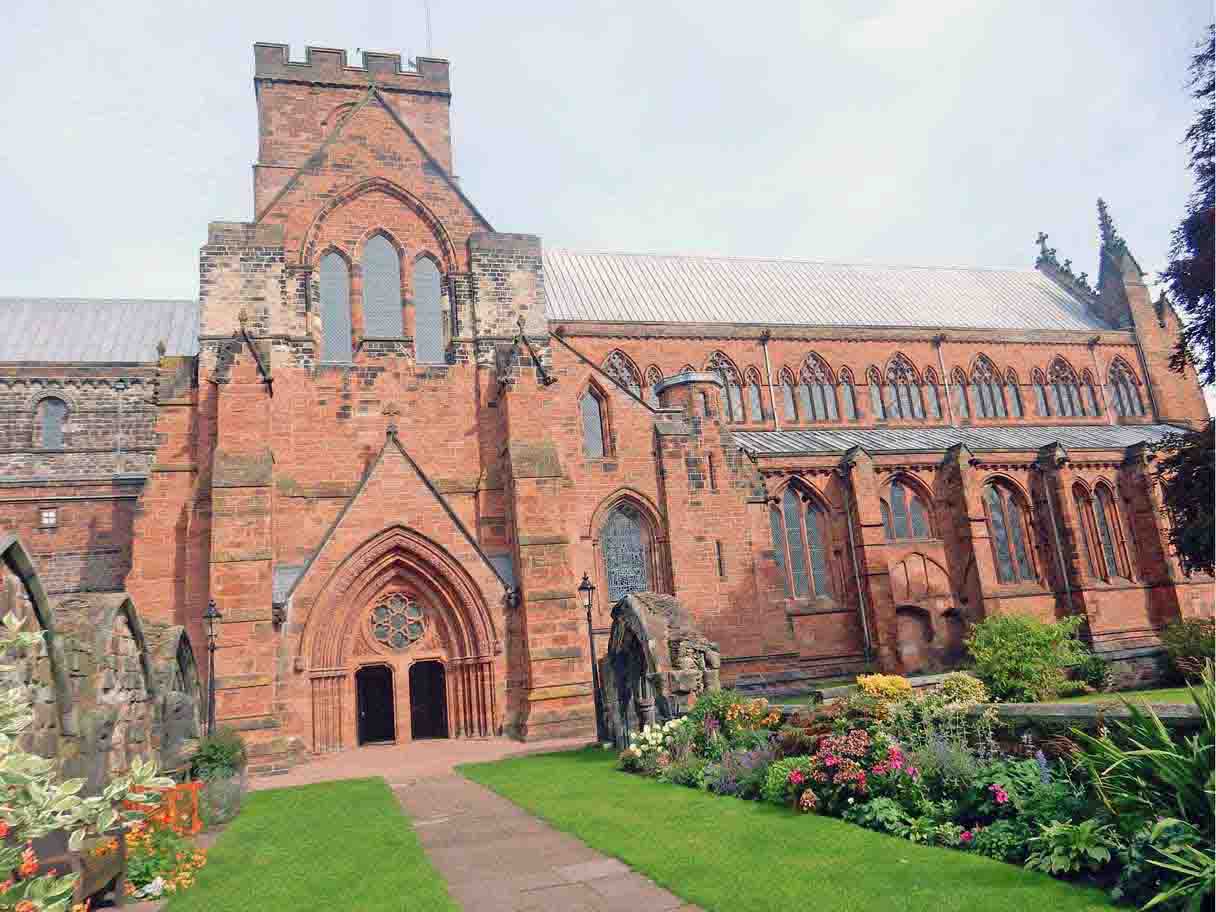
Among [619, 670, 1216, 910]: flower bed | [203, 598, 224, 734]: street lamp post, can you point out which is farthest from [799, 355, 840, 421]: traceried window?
[203, 598, 224, 734]: street lamp post

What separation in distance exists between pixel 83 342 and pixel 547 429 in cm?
2262

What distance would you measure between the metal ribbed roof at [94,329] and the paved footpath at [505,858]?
25.3 metres

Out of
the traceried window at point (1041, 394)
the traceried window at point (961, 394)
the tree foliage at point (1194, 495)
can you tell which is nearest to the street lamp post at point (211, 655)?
the tree foliage at point (1194, 495)

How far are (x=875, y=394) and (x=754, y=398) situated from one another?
601 centimetres

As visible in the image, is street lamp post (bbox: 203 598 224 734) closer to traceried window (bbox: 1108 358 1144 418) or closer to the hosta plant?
the hosta plant

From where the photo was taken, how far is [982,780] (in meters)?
9.75

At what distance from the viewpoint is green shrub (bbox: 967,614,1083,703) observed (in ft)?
73.0

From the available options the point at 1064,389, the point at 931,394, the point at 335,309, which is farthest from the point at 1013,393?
the point at 335,309

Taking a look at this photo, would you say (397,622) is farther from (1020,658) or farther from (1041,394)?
(1041,394)

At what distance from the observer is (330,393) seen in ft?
81.8

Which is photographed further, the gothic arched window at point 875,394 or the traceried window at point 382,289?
the gothic arched window at point 875,394

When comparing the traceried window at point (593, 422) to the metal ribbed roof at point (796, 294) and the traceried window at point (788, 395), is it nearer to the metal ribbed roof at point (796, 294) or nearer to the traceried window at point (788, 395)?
the metal ribbed roof at point (796, 294)

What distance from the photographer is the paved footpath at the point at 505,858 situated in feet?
27.1

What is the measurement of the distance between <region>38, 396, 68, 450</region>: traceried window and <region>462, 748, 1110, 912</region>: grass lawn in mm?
28343
